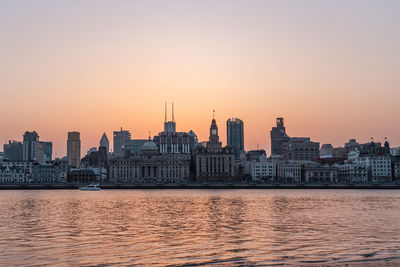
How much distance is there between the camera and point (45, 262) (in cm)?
3569

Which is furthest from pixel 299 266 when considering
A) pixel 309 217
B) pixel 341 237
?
pixel 309 217

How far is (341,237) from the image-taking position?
47.6 m

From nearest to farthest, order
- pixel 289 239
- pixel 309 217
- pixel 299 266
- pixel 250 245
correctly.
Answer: pixel 299 266
pixel 250 245
pixel 289 239
pixel 309 217

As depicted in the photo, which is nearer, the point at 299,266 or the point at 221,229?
the point at 299,266

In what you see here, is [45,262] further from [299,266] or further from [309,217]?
[309,217]

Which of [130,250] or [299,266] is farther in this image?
[130,250]

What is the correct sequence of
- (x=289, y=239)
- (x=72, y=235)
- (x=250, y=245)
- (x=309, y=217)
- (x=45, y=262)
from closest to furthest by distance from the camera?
(x=45, y=262), (x=250, y=245), (x=289, y=239), (x=72, y=235), (x=309, y=217)

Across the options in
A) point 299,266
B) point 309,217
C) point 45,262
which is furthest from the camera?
point 309,217

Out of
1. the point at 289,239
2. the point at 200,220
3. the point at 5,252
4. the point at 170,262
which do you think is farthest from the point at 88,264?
the point at 200,220

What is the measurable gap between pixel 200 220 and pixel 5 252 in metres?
29.1

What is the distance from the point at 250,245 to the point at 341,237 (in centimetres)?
1001

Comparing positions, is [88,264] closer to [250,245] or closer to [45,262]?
[45,262]

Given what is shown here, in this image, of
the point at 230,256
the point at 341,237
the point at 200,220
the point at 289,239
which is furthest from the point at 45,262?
the point at 200,220

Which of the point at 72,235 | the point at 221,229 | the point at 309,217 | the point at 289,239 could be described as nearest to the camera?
the point at 289,239
